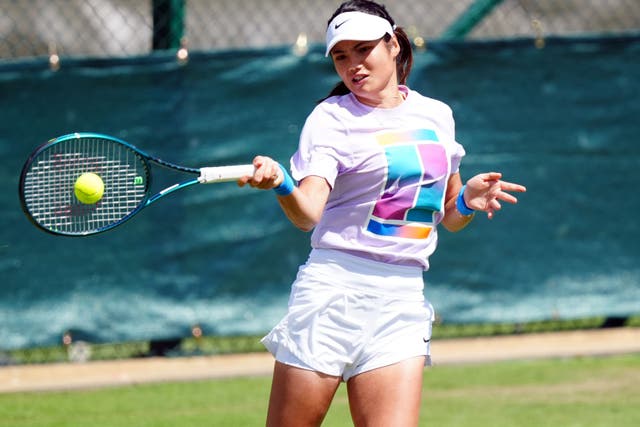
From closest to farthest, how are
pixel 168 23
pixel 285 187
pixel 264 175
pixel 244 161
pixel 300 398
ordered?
pixel 264 175, pixel 285 187, pixel 300 398, pixel 244 161, pixel 168 23

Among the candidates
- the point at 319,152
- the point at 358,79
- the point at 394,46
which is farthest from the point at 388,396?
the point at 394,46

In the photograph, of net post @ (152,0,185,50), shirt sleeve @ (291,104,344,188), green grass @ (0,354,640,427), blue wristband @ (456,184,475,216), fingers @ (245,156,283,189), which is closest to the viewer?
fingers @ (245,156,283,189)

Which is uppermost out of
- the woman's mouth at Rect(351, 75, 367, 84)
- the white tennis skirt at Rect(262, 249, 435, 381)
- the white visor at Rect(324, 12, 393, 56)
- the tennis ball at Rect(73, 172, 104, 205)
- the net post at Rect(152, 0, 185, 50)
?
the net post at Rect(152, 0, 185, 50)

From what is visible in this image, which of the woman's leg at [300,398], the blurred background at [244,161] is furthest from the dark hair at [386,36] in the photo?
the blurred background at [244,161]

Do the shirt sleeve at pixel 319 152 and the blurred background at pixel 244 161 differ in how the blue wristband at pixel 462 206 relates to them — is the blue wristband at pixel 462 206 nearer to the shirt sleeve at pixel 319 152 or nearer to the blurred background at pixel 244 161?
the shirt sleeve at pixel 319 152

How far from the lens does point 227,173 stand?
3369 millimetres

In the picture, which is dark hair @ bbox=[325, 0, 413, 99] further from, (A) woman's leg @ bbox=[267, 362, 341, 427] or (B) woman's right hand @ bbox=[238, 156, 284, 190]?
(A) woman's leg @ bbox=[267, 362, 341, 427]

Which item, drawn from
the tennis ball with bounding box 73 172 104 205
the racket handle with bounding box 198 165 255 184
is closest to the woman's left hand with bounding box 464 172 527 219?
the racket handle with bounding box 198 165 255 184

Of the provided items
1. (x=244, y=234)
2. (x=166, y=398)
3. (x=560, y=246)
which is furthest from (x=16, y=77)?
(x=560, y=246)

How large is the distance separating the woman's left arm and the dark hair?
40cm

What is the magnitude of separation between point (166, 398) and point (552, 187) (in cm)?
270

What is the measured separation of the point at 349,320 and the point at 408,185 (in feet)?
1.47

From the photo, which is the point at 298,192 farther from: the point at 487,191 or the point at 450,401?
the point at 450,401

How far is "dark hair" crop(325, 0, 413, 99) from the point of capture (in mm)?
3769
